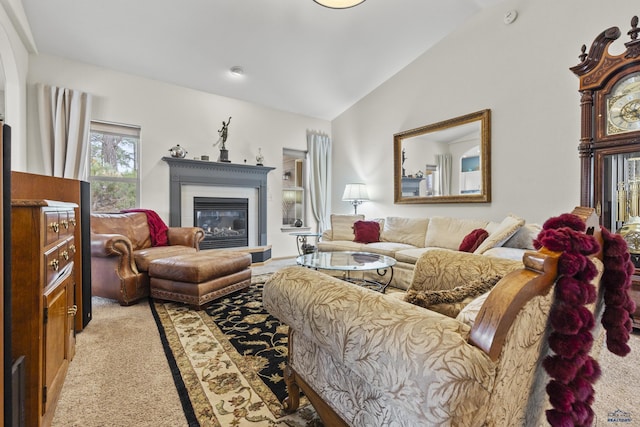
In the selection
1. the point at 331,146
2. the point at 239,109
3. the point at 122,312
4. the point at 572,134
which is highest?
the point at 239,109

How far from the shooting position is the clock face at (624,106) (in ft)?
7.48

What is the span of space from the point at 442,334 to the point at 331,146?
552 cm

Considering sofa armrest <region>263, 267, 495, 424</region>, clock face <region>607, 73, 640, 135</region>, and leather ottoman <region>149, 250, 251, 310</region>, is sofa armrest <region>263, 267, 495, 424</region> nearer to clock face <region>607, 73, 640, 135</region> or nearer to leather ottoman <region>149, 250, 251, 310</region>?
leather ottoman <region>149, 250, 251, 310</region>

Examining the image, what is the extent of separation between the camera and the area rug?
1.35 m

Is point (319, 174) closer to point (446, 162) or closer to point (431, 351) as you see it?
point (446, 162)

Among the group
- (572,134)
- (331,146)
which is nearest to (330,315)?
(572,134)

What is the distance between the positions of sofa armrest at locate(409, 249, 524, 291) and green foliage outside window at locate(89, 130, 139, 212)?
13.1 feet

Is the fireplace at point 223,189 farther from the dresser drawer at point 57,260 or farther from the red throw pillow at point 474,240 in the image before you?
the red throw pillow at point 474,240

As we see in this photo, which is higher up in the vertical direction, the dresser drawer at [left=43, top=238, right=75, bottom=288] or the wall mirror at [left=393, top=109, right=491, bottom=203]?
Result: the wall mirror at [left=393, top=109, right=491, bottom=203]

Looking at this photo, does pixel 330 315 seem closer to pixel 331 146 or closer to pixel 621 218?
Answer: pixel 621 218

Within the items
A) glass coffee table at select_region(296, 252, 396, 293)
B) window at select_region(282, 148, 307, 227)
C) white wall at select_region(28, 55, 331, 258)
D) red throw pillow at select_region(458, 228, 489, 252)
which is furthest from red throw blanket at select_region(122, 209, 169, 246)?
red throw pillow at select_region(458, 228, 489, 252)

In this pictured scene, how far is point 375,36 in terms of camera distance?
3.73m

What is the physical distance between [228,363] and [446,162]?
→ 3541 millimetres

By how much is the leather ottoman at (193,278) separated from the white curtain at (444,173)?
2.81 m
